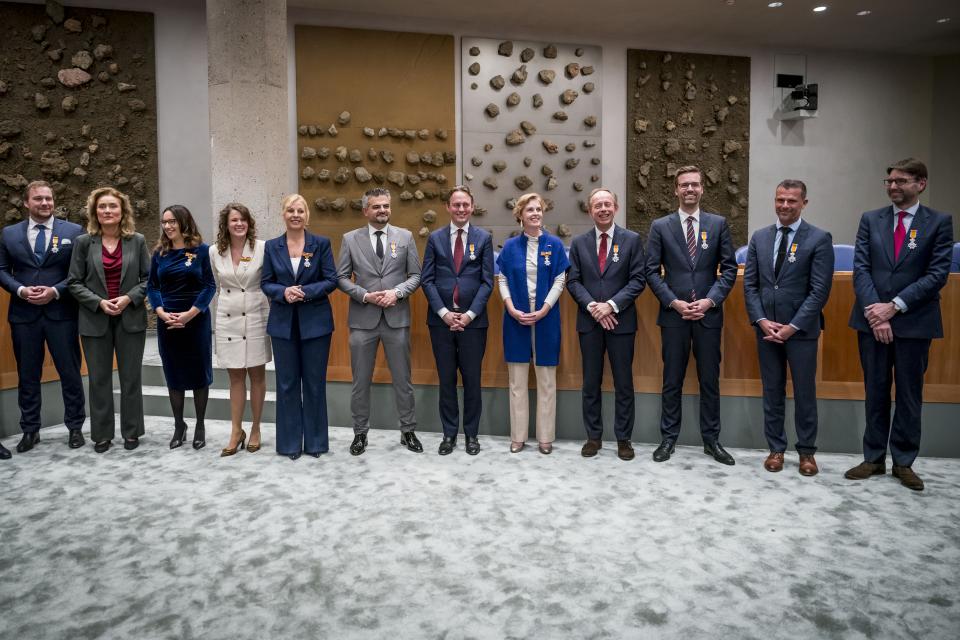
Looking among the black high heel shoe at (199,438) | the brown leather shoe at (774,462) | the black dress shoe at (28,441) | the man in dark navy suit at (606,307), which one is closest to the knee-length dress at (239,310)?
the black high heel shoe at (199,438)

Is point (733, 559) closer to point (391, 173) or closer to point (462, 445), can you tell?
point (462, 445)

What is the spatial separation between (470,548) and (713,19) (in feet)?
22.4

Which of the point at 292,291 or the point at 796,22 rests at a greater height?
the point at 796,22

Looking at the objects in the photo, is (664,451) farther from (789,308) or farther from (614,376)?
(789,308)

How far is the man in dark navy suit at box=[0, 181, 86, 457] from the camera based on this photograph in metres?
4.00

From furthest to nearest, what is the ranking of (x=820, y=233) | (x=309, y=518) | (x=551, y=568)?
1. (x=820, y=233)
2. (x=309, y=518)
3. (x=551, y=568)

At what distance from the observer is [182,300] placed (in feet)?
Result: 12.9

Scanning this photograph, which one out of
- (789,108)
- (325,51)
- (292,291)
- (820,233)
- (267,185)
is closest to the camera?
(820,233)

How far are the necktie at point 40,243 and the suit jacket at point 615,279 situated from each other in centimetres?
316

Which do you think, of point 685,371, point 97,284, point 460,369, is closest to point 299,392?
point 460,369

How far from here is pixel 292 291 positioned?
12.3ft

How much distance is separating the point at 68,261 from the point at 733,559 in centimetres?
400

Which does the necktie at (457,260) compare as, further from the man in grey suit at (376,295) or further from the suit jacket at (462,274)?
the man in grey suit at (376,295)

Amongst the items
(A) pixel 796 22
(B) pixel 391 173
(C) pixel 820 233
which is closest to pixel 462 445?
(C) pixel 820 233
